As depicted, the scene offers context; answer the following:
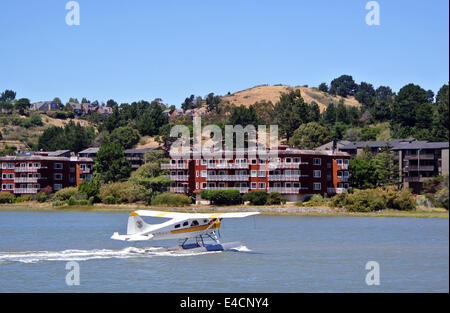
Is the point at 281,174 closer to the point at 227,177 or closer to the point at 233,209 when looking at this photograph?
the point at 227,177

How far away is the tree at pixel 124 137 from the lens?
114062 mm

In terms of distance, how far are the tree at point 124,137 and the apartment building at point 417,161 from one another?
169ft

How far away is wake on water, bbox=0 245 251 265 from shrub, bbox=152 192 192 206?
36690mm

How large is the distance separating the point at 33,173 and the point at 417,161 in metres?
51.1

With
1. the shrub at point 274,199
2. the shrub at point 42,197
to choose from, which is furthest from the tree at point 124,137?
the shrub at point 274,199

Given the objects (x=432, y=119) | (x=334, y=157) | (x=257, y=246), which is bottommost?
(x=257, y=246)

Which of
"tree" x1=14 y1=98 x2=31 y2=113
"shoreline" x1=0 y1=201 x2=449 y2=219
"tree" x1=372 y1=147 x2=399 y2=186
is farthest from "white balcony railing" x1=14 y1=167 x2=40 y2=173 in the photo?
"tree" x1=14 y1=98 x2=31 y2=113

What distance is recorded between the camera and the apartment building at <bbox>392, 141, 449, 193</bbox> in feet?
234

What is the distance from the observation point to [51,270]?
95.7 ft

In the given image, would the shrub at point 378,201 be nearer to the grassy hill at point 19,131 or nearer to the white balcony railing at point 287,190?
the white balcony railing at point 287,190

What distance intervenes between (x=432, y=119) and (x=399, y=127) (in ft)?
30.1

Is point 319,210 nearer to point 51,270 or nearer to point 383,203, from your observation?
point 383,203

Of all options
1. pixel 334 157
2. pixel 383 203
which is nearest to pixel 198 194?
pixel 334 157
